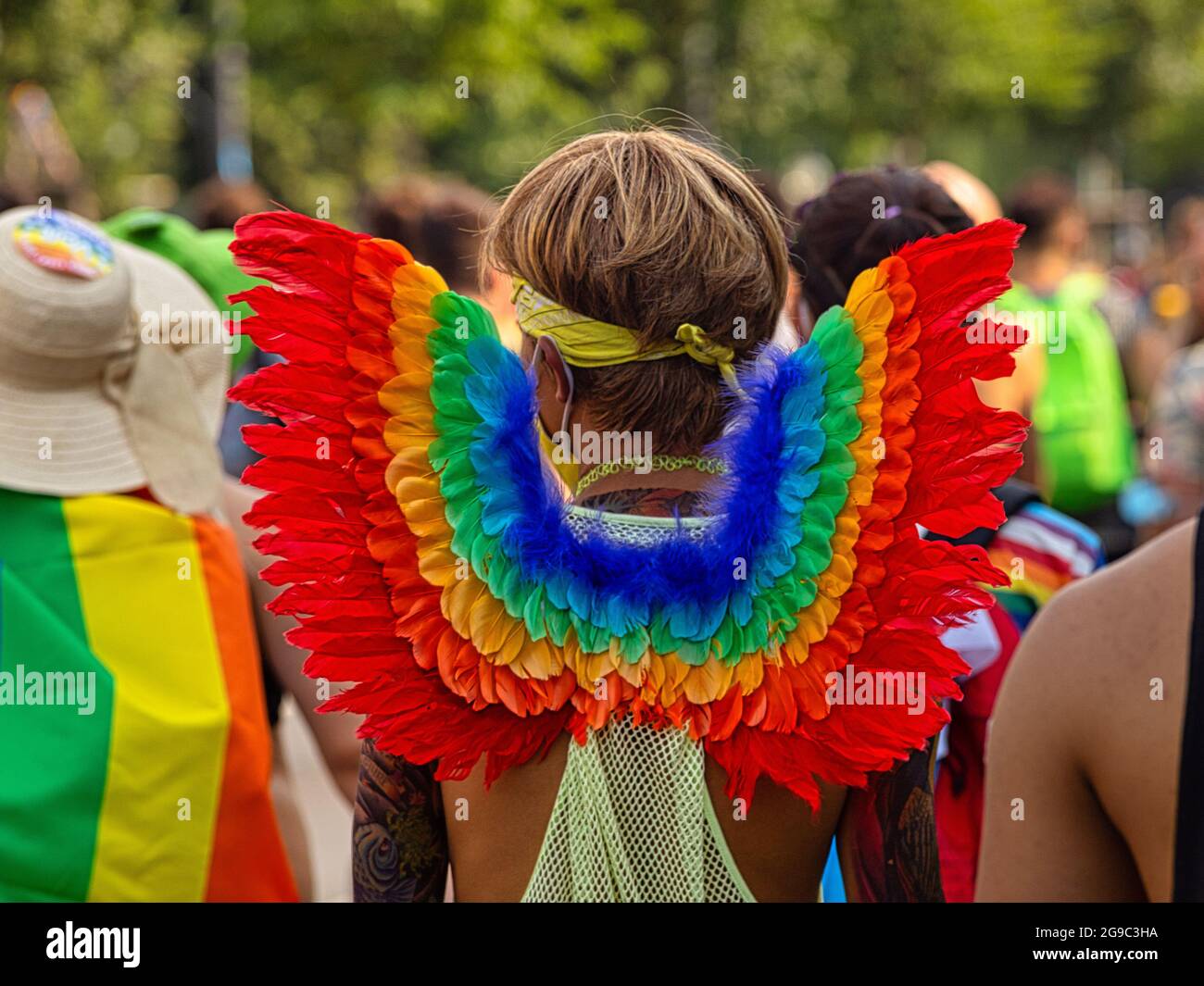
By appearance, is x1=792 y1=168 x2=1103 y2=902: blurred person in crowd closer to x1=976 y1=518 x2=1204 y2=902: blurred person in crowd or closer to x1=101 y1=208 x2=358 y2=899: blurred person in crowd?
x1=976 y1=518 x2=1204 y2=902: blurred person in crowd

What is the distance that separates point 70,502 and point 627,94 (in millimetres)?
11497

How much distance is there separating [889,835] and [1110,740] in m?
0.28

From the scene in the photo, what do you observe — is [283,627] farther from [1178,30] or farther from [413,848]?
[1178,30]

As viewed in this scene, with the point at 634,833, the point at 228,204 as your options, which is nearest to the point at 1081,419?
the point at 228,204

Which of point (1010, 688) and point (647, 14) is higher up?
point (647, 14)

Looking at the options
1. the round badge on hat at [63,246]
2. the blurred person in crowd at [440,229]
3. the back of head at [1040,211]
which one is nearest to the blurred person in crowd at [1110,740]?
the round badge on hat at [63,246]

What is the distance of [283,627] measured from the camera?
287 centimetres

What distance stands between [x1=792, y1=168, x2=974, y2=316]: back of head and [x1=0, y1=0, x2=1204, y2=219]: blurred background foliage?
689mm

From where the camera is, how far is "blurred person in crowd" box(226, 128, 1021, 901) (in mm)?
1810

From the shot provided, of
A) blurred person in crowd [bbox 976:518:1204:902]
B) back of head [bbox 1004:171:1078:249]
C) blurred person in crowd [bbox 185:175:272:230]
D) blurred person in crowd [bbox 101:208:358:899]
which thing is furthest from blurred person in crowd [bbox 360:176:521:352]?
blurred person in crowd [bbox 976:518:1204:902]

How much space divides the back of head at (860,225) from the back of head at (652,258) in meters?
0.98

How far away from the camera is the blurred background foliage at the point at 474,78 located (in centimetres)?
1131
